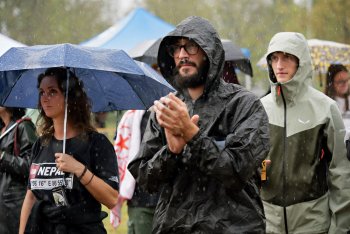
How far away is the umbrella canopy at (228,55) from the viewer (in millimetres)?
8418

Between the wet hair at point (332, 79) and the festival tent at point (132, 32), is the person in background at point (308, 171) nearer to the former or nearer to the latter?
the wet hair at point (332, 79)

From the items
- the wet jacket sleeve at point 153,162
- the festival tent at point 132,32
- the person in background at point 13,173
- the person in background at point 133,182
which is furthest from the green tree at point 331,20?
the wet jacket sleeve at point 153,162

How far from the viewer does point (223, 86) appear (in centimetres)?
468

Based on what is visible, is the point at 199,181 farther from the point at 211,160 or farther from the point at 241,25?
the point at 241,25

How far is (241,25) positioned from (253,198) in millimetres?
46938

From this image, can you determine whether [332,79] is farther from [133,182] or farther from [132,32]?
[132,32]

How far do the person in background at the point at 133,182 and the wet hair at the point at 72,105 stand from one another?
197cm

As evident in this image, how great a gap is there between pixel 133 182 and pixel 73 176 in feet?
8.20

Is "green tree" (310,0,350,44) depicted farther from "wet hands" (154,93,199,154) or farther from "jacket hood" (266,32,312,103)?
"wet hands" (154,93,199,154)

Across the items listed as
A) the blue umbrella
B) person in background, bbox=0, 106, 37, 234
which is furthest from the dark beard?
person in background, bbox=0, 106, 37, 234

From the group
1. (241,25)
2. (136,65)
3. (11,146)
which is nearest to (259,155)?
(136,65)

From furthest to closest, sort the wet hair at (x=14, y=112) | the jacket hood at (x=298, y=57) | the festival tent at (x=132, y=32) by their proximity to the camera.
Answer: the festival tent at (x=132, y=32)
the wet hair at (x=14, y=112)
the jacket hood at (x=298, y=57)

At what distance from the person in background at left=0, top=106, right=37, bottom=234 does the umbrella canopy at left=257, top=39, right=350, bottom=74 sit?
6048 millimetres

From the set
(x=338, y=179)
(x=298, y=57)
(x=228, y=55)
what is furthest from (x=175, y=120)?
(x=228, y=55)
